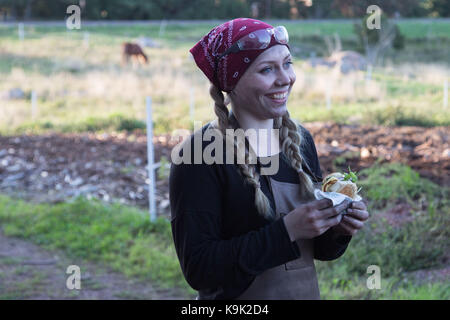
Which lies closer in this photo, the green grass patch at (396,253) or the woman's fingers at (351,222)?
the woman's fingers at (351,222)

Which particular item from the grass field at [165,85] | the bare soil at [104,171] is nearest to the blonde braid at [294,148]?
the bare soil at [104,171]

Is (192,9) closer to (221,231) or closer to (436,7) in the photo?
(436,7)

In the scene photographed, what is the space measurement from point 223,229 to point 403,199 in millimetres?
4741

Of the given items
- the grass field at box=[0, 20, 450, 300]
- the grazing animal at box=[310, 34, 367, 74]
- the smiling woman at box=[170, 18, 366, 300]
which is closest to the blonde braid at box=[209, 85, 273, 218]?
the smiling woman at box=[170, 18, 366, 300]

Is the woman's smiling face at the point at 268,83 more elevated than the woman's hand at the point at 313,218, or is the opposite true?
the woman's smiling face at the point at 268,83

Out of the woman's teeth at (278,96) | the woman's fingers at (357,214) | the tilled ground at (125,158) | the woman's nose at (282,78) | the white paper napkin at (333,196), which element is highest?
the woman's nose at (282,78)

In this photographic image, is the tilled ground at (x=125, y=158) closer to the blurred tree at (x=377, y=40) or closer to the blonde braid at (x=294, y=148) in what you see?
the blonde braid at (x=294, y=148)

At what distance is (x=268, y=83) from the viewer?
6.62 ft

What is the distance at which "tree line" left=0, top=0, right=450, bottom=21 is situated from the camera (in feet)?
117

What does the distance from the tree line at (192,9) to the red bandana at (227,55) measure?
103 feet

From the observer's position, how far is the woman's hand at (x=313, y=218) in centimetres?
185

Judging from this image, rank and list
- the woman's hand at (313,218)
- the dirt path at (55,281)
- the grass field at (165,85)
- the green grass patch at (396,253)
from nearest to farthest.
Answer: the woman's hand at (313,218)
the green grass patch at (396,253)
the dirt path at (55,281)
the grass field at (165,85)

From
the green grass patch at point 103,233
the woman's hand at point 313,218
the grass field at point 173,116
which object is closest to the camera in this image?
the woman's hand at point 313,218

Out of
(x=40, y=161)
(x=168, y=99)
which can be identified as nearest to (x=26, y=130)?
(x=40, y=161)
